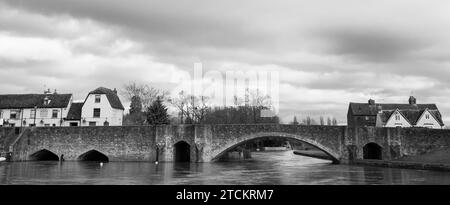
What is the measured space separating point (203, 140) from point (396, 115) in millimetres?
40190

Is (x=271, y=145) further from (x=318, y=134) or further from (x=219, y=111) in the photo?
(x=318, y=134)

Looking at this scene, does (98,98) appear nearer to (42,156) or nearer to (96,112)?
(96,112)

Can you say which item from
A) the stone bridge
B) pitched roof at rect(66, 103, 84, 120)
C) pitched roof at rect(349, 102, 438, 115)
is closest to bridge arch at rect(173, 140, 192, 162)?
the stone bridge

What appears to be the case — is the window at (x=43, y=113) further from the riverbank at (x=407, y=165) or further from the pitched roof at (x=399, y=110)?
the pitched roof at (x=399, y=110)

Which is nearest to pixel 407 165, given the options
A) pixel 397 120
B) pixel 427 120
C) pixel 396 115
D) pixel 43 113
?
pixel 397 120

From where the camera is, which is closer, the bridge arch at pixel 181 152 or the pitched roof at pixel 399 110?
the bridge arch at pixel 181 152

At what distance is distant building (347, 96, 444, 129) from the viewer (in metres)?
70.8

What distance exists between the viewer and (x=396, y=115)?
7169cm

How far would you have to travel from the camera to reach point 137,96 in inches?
3036

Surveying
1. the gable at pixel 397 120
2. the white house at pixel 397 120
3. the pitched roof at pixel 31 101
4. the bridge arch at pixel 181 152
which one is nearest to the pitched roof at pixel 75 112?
the pitched roof at pixel 31 101

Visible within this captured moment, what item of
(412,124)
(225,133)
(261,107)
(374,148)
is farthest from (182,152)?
(412,124)

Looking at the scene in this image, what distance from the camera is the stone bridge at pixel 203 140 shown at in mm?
46031

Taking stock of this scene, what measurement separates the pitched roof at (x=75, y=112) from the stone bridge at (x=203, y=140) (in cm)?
825
